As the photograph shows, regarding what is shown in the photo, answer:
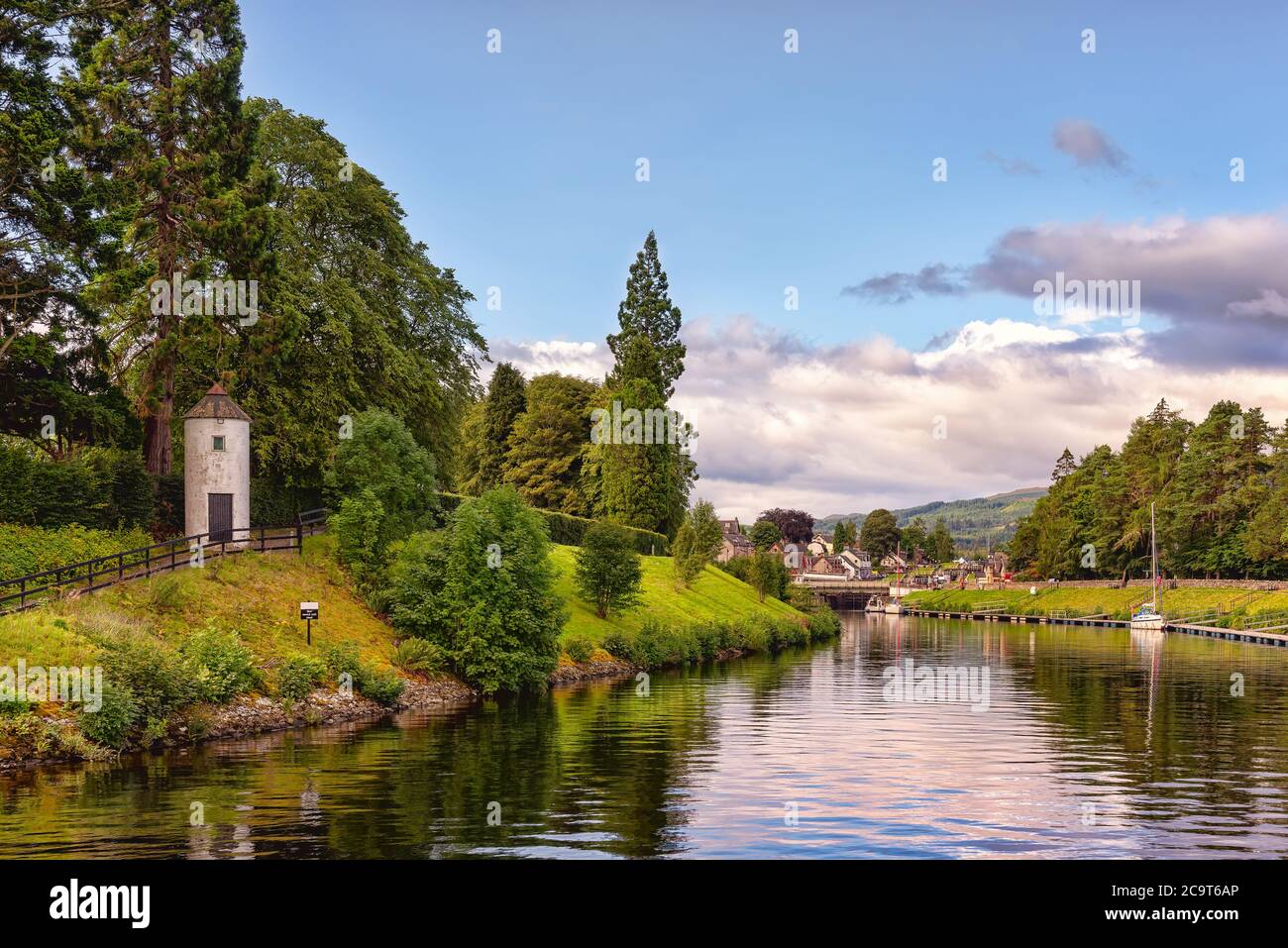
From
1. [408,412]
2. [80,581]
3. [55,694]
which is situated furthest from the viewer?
[408,412]

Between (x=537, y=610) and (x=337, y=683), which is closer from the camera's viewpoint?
(x=337, y=683)

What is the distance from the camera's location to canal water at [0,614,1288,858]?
22.6 m

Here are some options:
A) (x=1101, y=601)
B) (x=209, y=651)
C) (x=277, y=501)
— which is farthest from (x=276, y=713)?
(x=1101, y=601)

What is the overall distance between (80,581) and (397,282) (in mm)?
32974

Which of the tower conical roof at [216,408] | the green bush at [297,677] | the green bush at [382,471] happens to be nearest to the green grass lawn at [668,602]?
the green bush at [382,471]

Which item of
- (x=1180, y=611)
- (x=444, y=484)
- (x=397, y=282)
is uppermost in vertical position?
(x=397, y=282)

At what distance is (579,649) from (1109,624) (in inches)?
3750

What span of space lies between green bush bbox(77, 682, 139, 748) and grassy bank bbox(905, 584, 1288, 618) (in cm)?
10349

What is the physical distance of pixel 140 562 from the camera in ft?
Answer: 139

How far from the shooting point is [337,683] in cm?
4372
